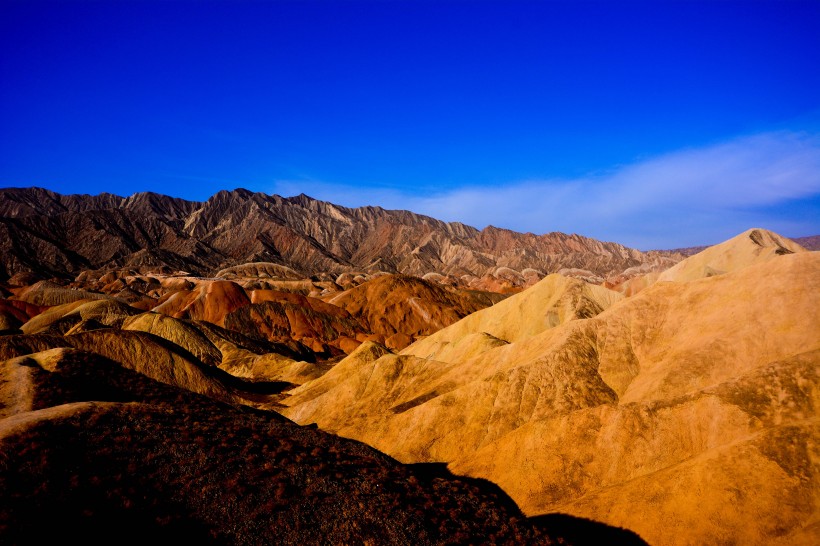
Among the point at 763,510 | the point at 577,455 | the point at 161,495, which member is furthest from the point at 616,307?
the point at 161,495

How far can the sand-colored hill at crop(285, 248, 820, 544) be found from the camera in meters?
24.7

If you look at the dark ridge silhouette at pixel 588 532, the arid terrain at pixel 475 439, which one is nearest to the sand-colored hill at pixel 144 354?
the arid terrain at pixel 475 439

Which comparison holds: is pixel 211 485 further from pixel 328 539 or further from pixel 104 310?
pixel 104 310

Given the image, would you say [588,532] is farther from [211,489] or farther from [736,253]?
[736,253]

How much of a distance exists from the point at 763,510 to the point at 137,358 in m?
66.4

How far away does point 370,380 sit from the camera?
58.5 m

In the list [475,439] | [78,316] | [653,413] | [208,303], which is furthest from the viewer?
[208,303]

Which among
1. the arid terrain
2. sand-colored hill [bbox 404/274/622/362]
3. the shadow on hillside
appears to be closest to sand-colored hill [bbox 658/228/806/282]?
sand-colored hill [bbox 404/274/622/362]

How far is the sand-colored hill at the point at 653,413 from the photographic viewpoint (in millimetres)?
24666

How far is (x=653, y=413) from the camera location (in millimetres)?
32500

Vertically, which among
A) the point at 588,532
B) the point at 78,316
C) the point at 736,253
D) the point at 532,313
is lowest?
the point at 588,532

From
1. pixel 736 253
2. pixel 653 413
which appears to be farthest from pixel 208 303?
pixel 653 413

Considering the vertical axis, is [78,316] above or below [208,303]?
below

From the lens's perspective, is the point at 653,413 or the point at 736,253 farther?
the point at 736,253
